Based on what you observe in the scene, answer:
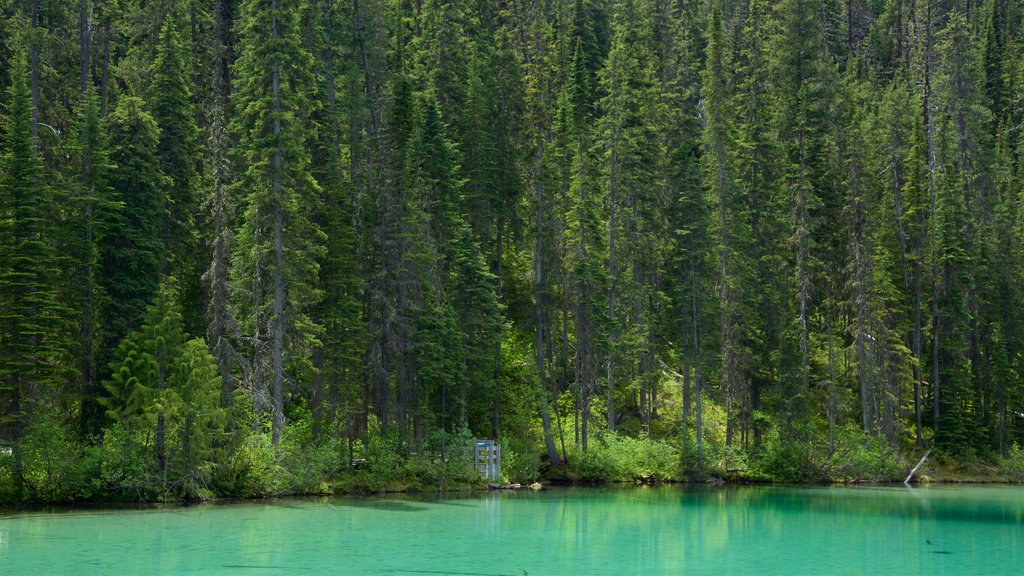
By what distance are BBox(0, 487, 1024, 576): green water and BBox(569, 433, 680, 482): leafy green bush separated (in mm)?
8661

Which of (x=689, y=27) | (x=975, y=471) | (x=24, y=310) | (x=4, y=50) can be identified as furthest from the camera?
(x=689, y=27)

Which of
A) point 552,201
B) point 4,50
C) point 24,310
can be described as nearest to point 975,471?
point 552,201

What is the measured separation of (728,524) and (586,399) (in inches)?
684

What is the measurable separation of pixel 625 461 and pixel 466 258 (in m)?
11.6

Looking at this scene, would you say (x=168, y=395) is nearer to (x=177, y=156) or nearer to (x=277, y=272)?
(x=277, y=272)

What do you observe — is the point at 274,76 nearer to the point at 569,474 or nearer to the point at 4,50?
the point at 4,50

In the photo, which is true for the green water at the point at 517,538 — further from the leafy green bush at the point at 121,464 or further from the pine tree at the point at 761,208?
the pine tree at the point at 761,208

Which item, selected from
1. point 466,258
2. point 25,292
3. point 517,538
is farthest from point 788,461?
point 25,292

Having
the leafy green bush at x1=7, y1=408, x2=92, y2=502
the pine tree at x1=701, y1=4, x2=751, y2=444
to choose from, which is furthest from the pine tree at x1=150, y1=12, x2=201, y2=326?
the pine tree at x1=701, y1=4, x2=751, y2=444

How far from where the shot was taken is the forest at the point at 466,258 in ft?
113

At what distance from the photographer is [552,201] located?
4991cm

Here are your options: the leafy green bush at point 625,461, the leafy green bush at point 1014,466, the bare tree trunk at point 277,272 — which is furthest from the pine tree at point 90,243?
the leafy green bush at point 1014,466

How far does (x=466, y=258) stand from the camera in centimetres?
4372

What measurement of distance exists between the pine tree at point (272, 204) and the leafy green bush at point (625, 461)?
15.1 meters
